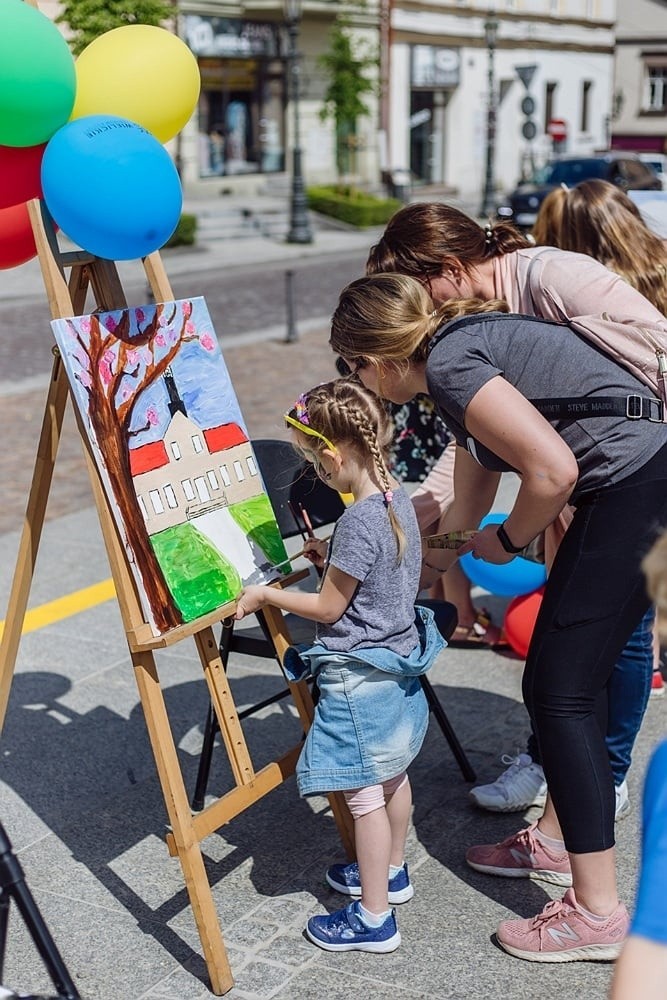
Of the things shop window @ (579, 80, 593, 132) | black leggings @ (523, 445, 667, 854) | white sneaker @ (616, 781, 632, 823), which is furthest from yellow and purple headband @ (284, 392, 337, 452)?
shop window @ (579, 80, 593, 132)

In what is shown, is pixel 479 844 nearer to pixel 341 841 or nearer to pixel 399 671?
pixel 341 841

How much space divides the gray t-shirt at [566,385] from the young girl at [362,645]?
259mm

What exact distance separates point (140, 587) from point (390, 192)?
30.7 m

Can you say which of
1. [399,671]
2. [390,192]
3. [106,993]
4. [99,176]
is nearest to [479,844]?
[399,671]

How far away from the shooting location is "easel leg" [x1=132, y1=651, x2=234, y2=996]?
3.02m

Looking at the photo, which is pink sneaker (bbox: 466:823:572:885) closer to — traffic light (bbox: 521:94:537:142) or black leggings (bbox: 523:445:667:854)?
black leggings (bbox: 523:445:667:854)

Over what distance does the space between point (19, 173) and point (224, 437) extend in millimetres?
887

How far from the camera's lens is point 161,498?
3244mm

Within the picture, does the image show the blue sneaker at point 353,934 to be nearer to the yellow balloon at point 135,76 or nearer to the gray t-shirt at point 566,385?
the gray t-shirt at point 566,385

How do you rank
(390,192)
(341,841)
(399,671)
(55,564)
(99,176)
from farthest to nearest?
(390,192)
(55,564)
(341,841)
(399,671)
(99,176)

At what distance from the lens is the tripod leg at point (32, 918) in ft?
6.75

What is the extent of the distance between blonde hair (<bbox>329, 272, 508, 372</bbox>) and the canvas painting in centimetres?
55

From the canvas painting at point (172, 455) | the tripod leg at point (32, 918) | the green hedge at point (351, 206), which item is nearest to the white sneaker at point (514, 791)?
the canvas painting at point (172, 455)

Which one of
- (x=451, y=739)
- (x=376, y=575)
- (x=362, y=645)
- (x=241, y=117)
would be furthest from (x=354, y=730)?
(x=241, y=117)
